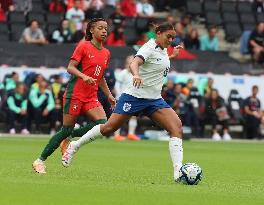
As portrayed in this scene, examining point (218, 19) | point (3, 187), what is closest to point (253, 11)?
point (218, 19)

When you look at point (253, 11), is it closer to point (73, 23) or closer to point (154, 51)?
point (73, 23)

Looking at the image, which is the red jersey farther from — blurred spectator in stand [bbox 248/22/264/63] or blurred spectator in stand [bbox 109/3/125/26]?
blurred spectator in stand [bbox 248/22/264/63]

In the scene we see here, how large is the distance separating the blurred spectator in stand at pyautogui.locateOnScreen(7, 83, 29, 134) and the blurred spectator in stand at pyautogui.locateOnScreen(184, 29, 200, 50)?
6.60 meters

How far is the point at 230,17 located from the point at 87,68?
74.4ft

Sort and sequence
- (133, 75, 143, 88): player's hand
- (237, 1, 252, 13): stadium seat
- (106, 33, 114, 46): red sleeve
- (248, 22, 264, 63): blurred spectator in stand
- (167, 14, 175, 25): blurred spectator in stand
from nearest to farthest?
(133, 75, 143, 88): player's hand
(106, 33, 114, 46): red sleeve
(167, 14, 175, 25): blurred spectator in stand
(248, 22, 264, 63): blurred spectator in stand
(237, 1, 252, 13): stadium seat

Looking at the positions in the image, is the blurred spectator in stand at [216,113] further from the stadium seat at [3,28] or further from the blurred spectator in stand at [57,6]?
the stadium seat at [3,28]

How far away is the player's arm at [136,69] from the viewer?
13.3 metres

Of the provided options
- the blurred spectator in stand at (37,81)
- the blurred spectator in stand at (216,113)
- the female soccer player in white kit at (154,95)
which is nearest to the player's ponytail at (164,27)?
the female soccer player in white kit at (154,95)

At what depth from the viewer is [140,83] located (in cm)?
1330

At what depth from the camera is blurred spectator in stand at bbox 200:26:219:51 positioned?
3547 cm

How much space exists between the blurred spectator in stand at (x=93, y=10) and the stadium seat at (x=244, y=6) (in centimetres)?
617

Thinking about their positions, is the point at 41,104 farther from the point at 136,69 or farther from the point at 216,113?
the point at 136,69

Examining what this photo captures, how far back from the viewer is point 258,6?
3950 centimetres

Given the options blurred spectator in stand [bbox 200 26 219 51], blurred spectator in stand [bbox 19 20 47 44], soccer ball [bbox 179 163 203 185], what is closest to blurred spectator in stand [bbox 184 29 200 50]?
blurred spectator in stand [bbox 200 26 219 51]
